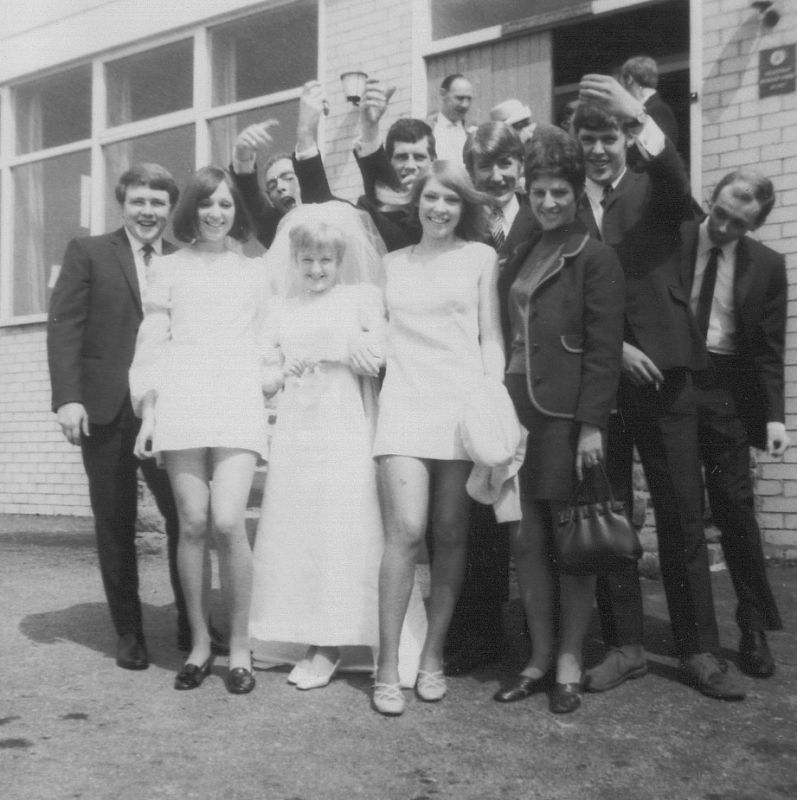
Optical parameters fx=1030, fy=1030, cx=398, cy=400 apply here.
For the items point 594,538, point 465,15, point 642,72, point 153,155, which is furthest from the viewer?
point 153,155

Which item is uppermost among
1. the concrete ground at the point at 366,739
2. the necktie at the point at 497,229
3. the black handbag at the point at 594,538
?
the necktie at the point at 497,229

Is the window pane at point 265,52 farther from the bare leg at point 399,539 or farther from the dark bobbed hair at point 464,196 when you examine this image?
the bare leg at point 399,539

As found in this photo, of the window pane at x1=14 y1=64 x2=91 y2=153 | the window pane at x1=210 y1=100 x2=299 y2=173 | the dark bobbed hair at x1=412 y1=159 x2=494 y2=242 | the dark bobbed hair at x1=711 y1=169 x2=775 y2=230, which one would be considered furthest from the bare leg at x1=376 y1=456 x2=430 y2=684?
the window pane at x1=14 y1=64 x2=91 y2=153

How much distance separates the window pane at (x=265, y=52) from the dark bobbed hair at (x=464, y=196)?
194 inches

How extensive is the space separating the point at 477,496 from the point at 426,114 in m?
4.70

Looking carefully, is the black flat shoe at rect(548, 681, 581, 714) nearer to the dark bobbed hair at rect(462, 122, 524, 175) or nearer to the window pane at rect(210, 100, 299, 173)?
the dark bobbed hair at rect(462, 122, 524, 175)

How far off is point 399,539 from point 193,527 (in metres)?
0.78

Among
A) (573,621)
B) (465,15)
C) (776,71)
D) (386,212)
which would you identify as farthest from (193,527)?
(465,15)

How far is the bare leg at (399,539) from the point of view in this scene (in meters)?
3.59

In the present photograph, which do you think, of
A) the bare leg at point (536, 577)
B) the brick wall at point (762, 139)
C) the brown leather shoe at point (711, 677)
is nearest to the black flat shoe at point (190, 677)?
the bare leg at point (536, 577)

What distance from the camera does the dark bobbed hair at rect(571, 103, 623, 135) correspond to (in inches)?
146

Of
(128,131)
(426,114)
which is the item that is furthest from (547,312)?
(128,131)

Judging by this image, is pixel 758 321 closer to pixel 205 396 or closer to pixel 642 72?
pixel 642 72

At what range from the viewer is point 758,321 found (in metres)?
3.89
